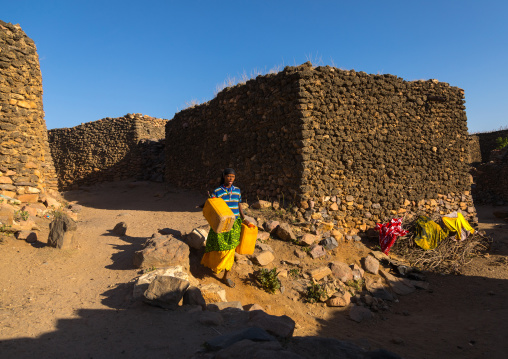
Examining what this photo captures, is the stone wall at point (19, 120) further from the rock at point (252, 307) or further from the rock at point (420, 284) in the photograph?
the rock at point (420, 284)

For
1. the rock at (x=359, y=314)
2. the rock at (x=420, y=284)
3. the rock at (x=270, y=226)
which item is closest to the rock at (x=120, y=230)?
the rock at (x=270, y=226)

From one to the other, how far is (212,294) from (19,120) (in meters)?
5.66

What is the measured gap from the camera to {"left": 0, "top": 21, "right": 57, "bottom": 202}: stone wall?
6.44m

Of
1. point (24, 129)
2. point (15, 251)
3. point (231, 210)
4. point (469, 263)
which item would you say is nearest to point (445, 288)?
point (469, 263)

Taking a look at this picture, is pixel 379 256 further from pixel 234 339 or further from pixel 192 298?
pixel 234 339

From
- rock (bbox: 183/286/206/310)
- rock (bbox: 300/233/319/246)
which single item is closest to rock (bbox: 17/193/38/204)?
rock (bbox: 183/286/206/310)

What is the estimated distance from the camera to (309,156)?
22.5 ft

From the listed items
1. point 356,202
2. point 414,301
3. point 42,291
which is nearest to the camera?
point 42,291

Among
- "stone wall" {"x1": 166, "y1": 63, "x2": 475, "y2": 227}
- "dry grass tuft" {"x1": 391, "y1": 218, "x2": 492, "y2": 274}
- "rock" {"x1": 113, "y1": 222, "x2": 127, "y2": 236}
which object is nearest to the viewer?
"rock" {"x1": 113, "y1": 222, "x2": 127, "y2": 236}

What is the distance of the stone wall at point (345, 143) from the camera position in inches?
275

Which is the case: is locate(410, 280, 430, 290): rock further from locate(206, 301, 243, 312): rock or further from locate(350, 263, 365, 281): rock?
locate(206, 301, 243, 312): rock

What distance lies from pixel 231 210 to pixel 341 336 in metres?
2.14

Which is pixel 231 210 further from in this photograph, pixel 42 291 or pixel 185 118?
pixel 185 118

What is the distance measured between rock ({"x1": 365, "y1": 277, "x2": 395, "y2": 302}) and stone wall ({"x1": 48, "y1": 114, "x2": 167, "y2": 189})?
11.7m
